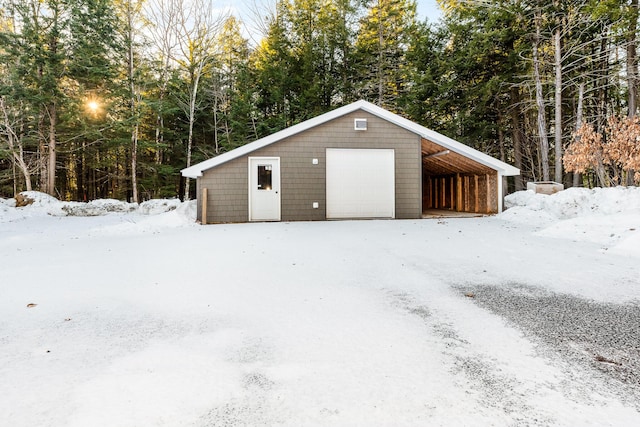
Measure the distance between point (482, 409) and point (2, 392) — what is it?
82.2 inches

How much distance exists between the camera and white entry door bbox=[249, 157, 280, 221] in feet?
Answer: 33.0

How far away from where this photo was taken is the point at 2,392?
1.51 metres

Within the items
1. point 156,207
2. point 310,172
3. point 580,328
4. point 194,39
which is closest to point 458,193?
point 310,172

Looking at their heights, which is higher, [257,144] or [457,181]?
[257,144]

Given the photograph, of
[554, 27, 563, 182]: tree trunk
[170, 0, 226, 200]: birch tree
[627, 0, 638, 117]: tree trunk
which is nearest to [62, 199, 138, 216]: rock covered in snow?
[170, 0, 226, 200]: birch tree

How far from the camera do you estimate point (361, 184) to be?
10.6m

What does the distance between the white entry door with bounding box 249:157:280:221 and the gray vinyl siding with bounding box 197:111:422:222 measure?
15 centimetres

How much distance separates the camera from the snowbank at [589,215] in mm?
5238

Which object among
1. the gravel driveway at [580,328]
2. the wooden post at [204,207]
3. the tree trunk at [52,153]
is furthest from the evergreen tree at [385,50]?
the gravel driveway at [580,328]

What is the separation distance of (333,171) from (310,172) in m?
0.72

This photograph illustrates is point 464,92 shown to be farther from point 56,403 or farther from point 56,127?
point 56,127

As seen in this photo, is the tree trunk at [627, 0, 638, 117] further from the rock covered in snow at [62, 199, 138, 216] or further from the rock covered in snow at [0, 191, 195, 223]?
the rock covered in snow at [62, 199, 138, 216]

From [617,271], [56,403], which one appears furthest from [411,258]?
[56,403]

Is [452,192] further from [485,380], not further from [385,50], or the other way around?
[485,380]
